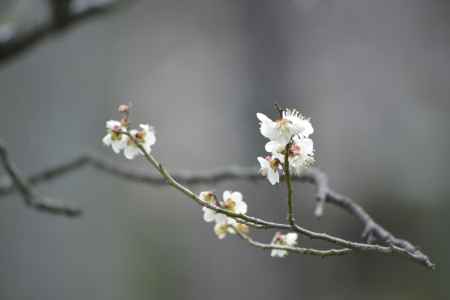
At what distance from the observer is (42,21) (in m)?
0.88

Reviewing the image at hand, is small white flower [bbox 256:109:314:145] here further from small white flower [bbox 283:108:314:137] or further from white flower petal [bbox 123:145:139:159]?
white flower petal [bbox 123:145:139:159]

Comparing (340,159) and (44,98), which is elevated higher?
(340,159)

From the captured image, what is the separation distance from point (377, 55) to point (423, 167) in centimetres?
60

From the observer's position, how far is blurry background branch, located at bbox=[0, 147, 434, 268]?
1.08 ft

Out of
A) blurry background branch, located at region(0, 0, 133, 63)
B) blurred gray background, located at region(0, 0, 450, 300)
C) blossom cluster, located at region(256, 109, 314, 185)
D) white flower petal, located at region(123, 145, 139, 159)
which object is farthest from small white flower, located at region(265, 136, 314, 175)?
blurred gray background, located at region(0, 0, 450, 300)

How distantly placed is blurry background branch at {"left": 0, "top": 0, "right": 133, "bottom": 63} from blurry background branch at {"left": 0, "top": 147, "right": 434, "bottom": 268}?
206 millimetres

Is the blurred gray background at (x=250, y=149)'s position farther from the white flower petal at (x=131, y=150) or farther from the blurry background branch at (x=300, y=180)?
the white flower petal at (x=131, y=150)

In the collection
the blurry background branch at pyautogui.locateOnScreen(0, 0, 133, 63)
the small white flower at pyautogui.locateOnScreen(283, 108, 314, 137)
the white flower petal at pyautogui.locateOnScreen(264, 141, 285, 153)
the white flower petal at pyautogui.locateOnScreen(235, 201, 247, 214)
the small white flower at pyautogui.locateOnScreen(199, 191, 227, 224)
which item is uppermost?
the blurry background branch at pyautogui.locateOnScreen(0, 0, 133, 63)

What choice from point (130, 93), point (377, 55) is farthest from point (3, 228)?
point (377, 55)

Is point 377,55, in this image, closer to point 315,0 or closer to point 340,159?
point 315,0

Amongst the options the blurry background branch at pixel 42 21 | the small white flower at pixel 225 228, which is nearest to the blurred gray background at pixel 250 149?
the blurry background branch at pixel 42 21

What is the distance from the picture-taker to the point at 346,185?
2.38 metres

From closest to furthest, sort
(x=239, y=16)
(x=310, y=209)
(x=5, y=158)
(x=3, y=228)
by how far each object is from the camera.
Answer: (x=5, y=158)
(x=3, y=228)
(x=310, y=209)
(x=239, y=16)

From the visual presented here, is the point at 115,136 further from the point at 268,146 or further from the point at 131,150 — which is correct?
the point at 268,146
